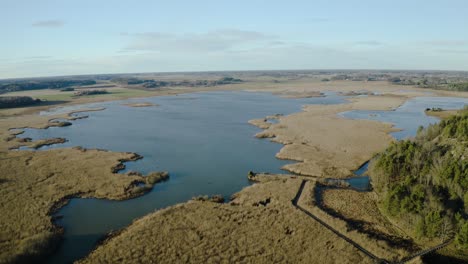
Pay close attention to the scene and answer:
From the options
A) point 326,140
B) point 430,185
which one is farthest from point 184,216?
point 326,140

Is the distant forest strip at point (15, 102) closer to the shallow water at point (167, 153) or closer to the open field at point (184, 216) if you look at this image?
the shallow water at point (167, 153)

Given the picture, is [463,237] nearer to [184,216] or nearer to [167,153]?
[184,216]

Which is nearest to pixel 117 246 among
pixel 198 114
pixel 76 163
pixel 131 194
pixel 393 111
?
pixel 131 194

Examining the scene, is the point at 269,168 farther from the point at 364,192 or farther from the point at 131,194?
the point at 131,194

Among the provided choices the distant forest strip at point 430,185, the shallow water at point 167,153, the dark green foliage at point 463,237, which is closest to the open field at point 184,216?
the shallow water at point 167,153

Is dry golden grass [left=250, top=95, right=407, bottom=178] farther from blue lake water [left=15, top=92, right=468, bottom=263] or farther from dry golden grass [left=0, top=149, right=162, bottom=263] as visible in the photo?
dry golden grass [left=0, top=149, right=162, bottom=263]

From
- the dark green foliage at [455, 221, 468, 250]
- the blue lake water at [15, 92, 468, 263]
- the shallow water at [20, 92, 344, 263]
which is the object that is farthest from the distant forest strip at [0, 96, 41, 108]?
the dark green foliage at [455, 221, 468, 250]

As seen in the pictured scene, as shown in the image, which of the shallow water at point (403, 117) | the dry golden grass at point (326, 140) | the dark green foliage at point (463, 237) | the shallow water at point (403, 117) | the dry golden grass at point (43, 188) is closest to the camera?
the dark green foliage at point (463, 237)
